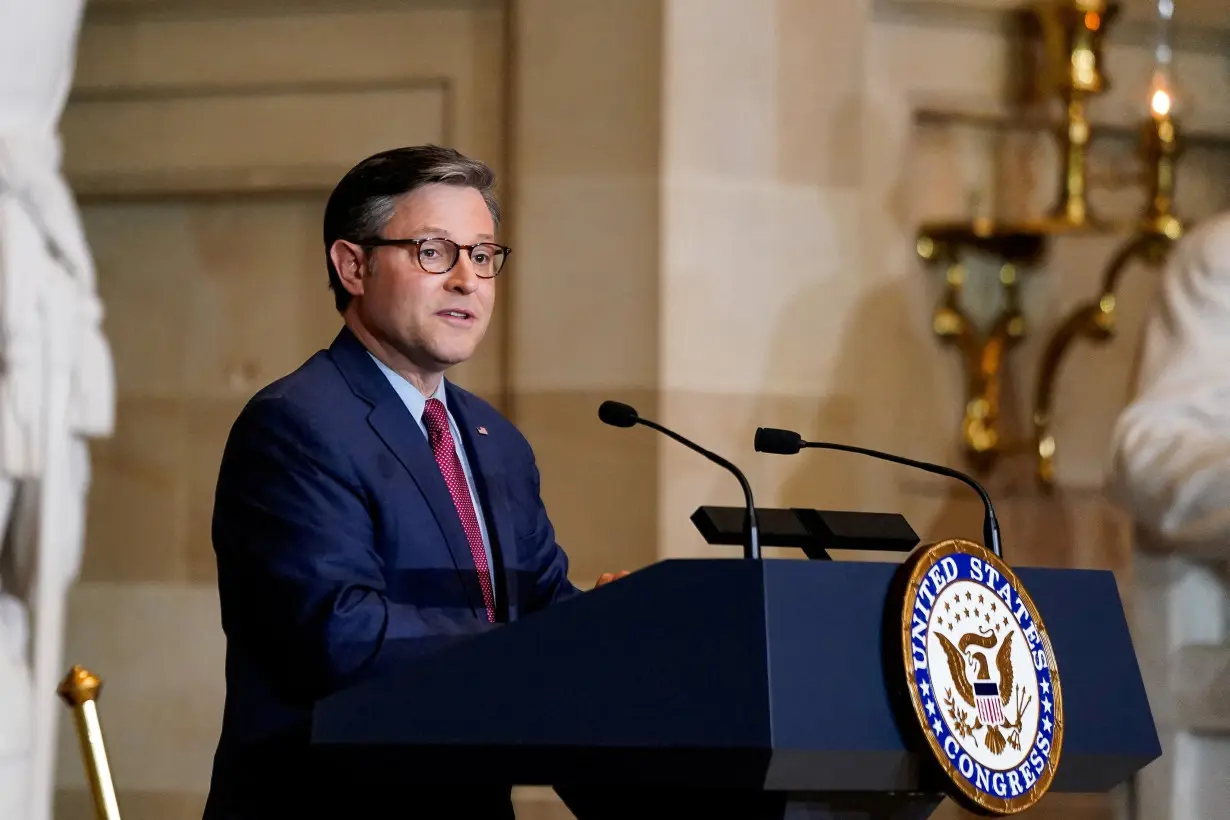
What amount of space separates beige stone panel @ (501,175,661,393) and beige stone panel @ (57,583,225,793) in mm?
1024

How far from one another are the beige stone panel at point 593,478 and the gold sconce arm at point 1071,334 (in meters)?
1.09

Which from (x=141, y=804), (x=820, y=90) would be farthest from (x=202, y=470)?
(x=820, y=90)

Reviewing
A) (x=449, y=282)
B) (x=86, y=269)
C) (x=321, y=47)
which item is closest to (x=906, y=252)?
(x=321, y=47)

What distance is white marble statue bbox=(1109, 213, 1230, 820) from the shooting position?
404cm

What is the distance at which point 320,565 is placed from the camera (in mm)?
2115

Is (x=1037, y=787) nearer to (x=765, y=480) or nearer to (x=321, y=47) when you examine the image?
(x=765, y=480)

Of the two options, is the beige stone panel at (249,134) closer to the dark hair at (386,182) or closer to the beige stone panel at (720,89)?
the beige stone panel at (720,89)

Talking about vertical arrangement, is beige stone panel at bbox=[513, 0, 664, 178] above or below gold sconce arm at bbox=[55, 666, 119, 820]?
above

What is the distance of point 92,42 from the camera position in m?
5.04

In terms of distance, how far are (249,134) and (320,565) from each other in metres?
3.00

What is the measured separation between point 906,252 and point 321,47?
1.59 metres

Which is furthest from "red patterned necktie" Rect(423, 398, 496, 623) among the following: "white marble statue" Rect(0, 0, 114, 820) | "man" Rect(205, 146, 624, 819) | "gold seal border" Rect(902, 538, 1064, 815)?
"white marble statue" Rect(0, 0, 114, 820)

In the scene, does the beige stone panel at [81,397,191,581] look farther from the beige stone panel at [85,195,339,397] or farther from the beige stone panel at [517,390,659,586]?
the beige stone panel at [517,390,659,586]

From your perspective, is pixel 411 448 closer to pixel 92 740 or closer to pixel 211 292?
pixel 92 740
